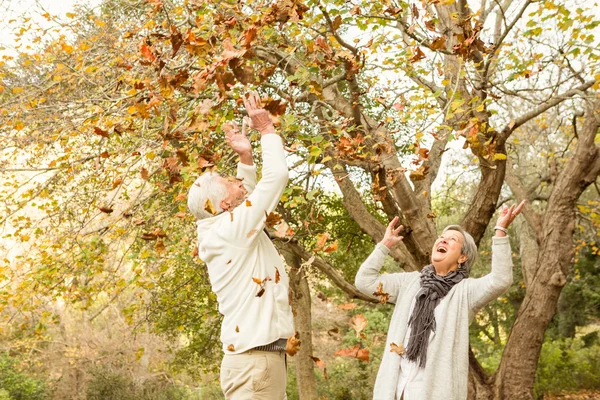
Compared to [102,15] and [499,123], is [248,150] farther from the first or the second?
[499,123]

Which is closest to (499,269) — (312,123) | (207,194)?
(207,194)

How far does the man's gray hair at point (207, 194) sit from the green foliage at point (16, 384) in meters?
11.7

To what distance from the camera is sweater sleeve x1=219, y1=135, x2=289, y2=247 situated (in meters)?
2.49

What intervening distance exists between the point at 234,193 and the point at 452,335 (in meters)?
1.18

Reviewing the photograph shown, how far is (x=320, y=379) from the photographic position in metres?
13.1

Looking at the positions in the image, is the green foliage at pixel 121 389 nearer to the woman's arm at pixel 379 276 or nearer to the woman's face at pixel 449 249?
the woman's arm at pixel 379 276

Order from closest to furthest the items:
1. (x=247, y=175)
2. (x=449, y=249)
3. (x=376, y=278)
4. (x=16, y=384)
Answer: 1. (x=247, y=175)
2. (x=449, y=249)
3. (x=376, y=278)
4. (x=16, y=384)

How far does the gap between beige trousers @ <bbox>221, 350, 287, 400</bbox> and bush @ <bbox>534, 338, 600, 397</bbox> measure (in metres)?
10.6

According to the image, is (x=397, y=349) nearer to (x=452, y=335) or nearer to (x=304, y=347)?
(x=452, y=335)

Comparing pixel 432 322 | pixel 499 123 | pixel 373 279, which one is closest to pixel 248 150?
pixel 373 279

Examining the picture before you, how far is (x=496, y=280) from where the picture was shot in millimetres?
2824

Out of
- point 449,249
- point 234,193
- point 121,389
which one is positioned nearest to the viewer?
point 234,193

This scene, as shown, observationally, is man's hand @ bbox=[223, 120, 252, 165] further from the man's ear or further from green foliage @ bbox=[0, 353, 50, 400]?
green foliage @ bbox=[0, 353, 50, 400]

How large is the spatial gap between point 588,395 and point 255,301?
11738 mm
